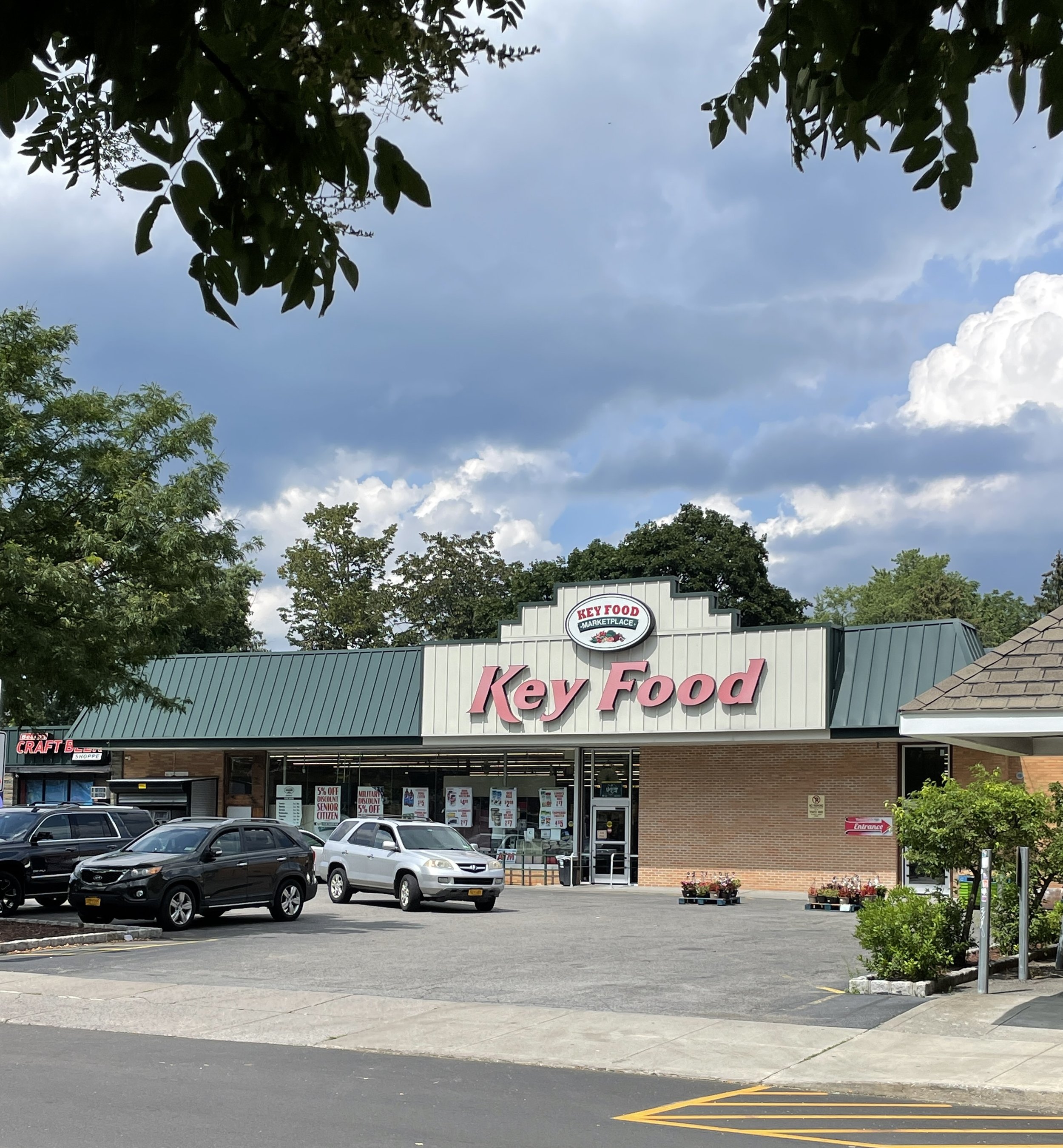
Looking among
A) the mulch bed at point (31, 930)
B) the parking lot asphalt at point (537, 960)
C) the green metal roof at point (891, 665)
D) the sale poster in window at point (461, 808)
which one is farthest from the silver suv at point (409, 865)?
the sale poster in window at point (461, 808)

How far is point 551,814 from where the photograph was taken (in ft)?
118

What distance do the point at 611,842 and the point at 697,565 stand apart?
2594 cm

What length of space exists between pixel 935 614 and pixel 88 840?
58.2 metres

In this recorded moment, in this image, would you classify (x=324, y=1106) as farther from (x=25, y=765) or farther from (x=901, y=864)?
(x=25, y=765)

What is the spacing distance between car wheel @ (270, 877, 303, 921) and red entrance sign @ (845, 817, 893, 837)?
1380 cm

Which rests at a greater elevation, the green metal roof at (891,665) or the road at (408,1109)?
the green metal roof at (891,665)

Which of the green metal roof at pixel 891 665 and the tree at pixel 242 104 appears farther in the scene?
the green metal roof at pixel 891 665

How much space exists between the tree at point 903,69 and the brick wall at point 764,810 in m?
28.0

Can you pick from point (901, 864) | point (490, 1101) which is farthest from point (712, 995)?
point (901, 864)

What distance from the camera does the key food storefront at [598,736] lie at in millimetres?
31609

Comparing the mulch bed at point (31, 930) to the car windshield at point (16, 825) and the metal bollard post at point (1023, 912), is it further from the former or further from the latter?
the metal bollard post at point (1023, 912)

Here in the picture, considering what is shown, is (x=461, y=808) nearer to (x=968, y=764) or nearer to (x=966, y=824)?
(x=968, y=764)

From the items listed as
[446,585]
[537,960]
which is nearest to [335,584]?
[446,585]

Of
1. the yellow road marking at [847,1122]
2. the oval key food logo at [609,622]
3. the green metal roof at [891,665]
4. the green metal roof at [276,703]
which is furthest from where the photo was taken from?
the green metal roof at [276,703]
